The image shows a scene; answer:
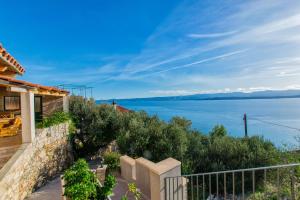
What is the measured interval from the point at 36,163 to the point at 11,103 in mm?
6118

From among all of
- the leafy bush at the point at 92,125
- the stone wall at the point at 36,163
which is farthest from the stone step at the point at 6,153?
the leafy bush at the point at 92,125

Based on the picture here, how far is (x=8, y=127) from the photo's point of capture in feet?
31.3

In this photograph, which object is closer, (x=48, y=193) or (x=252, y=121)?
(x=48, y=193)

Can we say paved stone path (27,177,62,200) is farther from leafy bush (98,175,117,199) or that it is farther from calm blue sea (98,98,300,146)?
calm blue sea (98,98,300,146)

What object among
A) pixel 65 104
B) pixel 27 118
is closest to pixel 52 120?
pixel 27 118

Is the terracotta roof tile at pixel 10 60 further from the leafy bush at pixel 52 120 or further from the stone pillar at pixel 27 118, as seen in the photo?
the leafy bush at pixel 52 120

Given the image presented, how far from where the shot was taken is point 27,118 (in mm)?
8211

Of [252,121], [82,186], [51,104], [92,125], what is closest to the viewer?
[82,186]

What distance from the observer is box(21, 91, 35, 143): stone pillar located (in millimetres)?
7832

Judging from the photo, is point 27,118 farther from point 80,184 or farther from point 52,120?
point 80,184

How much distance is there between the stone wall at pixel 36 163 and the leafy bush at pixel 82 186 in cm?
186

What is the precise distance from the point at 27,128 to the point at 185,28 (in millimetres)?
15620

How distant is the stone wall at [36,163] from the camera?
5645 mm

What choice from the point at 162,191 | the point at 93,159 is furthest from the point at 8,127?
the point at 162,191
